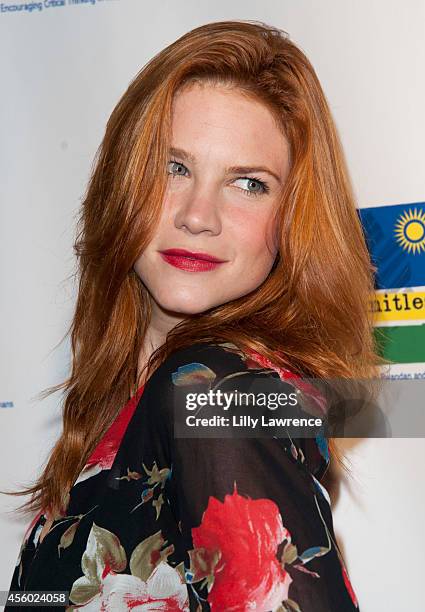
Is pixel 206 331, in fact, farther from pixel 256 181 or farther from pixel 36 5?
pixel 36 5

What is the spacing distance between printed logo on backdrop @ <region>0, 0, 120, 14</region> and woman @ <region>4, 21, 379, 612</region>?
2.54 feet

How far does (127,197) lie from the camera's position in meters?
1.17

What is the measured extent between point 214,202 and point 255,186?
0.08 metres

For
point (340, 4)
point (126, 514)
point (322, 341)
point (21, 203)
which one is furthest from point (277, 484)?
point (21, 203)

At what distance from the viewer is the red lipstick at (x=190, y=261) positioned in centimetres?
113

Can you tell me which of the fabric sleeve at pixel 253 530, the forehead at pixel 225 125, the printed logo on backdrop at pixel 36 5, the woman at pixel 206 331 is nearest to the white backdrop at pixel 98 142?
the printed logo on backdrop at pixel 36 5

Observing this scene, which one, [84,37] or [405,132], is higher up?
[84,37]

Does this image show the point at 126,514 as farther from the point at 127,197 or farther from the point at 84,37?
the point at 84,37

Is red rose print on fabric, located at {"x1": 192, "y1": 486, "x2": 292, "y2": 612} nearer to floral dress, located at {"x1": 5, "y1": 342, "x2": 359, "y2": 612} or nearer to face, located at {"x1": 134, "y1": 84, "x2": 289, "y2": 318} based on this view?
floral dress, located at {"x1": 5, "y1": 342, "x2": 359, "y2": 612}

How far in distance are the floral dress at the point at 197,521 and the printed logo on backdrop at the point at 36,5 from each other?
1.17 metres

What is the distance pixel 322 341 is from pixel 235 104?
329mm

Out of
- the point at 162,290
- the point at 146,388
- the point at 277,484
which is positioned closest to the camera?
the point at 277,484

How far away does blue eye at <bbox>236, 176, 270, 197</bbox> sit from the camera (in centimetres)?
116

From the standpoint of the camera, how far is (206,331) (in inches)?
42.1
